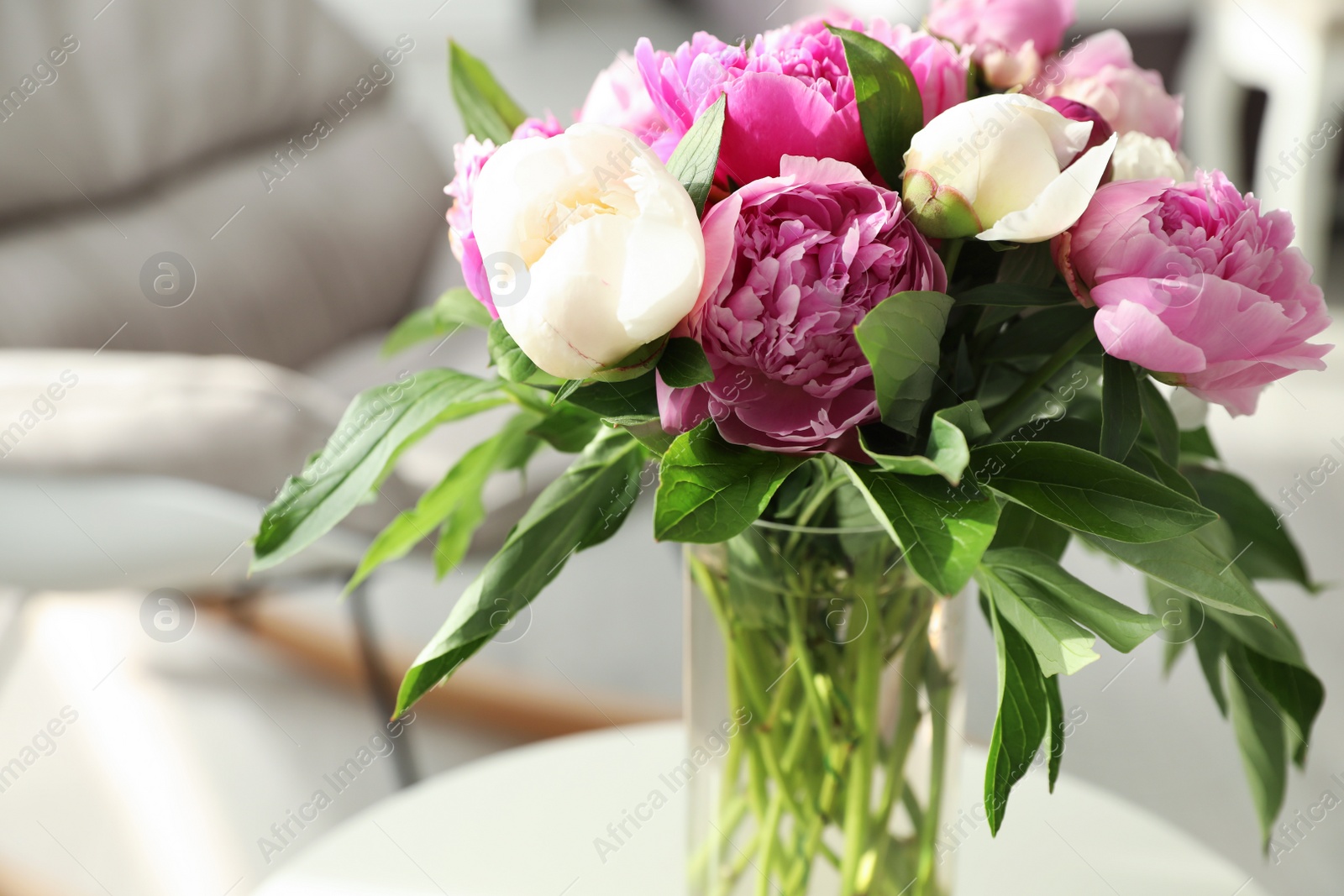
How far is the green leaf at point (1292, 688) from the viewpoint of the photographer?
504 mm

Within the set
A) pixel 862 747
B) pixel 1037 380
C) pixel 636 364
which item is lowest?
pixel 862 747

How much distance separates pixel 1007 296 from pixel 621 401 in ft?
0.43

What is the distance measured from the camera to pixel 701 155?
0.36m

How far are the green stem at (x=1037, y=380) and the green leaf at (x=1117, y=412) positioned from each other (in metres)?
0.02

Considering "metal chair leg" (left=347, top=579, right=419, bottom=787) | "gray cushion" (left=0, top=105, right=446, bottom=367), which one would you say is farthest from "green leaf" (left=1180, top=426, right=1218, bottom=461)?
"gray cushion" (left=0, top=105, right=446, bottom=367)

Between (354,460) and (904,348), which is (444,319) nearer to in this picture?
(354,460)

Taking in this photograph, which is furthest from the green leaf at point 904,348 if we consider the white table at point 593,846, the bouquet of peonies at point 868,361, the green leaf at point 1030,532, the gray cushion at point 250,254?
the gray cushion at point 250,254

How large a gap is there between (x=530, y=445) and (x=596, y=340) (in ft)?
0.68

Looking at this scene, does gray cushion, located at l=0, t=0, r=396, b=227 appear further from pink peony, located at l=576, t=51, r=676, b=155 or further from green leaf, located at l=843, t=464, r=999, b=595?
green leaf, located at l=843, t=464, r=999, b=595

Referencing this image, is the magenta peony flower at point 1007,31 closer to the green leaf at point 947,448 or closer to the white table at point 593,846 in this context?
the green leaf at point 947,448

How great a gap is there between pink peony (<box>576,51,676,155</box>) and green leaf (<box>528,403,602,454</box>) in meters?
0.12

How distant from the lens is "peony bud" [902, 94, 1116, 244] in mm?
350

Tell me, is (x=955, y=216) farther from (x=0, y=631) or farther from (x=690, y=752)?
(x=0, y=631)

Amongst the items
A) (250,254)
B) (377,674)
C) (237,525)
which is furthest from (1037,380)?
(250,254)
